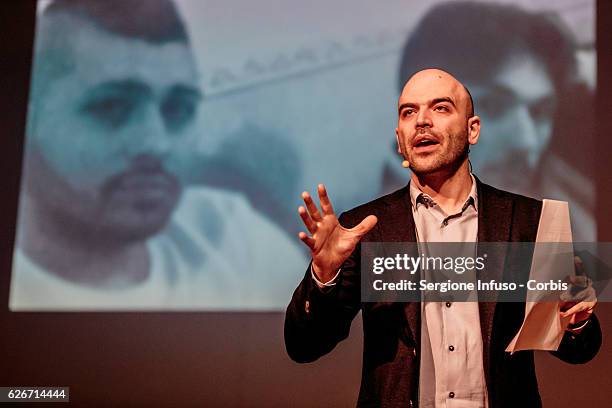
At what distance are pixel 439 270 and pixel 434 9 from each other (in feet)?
5.37

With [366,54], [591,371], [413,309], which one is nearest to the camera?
[413,309]

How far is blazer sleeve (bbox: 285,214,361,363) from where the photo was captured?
1.37 metres

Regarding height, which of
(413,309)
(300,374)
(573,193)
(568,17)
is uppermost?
(568,17)

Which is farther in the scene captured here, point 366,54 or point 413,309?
point 366,54

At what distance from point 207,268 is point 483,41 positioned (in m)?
1.50

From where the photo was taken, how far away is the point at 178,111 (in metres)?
2.77

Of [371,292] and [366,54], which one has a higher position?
[366,54]

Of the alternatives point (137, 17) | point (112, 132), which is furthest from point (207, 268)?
point (137, 17)

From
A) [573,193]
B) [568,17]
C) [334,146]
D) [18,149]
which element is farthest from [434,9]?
[18,149]

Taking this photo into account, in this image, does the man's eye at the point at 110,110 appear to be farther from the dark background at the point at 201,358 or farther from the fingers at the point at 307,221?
the fingers at the point at 307,221

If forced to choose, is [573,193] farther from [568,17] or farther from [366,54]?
[366,54]

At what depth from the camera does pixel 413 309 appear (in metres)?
1.39

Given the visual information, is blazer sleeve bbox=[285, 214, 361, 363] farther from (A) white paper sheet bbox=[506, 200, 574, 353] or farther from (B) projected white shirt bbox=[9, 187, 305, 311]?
(B) projected white shirt bbox=[9, 187, 305, 311]

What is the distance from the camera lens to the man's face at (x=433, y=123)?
1.54 meters
